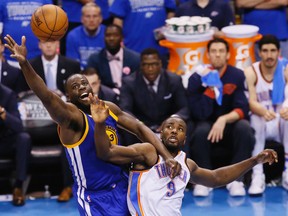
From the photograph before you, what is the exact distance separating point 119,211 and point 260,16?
460 centimetres

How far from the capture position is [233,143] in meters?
8.23

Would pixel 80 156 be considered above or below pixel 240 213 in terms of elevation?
above

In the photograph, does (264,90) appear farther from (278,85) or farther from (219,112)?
(219,112)

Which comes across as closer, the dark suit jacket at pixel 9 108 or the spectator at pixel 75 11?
the dark suit jacket at pixel 9 108

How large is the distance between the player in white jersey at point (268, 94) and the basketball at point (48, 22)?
9.79 ft

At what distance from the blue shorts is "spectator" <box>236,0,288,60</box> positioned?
4.43m

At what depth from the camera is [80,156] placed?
5.38 meters

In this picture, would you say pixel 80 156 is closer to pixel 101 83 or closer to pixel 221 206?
pixel 221 206

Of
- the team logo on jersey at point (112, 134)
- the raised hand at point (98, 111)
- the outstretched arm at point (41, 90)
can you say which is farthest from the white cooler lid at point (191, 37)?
the raised hand at point (98, 111)

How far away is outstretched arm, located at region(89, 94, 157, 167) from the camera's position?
4.88 meters

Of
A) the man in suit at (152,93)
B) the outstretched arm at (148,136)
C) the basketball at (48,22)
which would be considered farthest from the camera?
the man in suit at (152,93)

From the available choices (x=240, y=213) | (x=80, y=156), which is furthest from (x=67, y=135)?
(x=240, y=213)

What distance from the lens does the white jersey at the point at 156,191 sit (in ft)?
17.8

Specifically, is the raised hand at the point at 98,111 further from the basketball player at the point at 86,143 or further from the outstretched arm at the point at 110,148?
the basketball player at the point at 86,143
